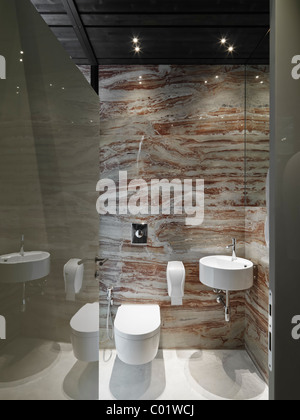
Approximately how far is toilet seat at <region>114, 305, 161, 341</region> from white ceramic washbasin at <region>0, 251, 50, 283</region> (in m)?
0.96

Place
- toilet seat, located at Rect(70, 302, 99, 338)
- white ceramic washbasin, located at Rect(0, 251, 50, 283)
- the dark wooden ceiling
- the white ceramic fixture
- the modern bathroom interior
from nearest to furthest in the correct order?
white ceramic washbasin, located at Rect(0, 251, 50, 283) → the modern bathroom interior → toilet seat, located at Rect(70, 302, 99, 338) → the dark wooden ceiling → the white ceramic fixture

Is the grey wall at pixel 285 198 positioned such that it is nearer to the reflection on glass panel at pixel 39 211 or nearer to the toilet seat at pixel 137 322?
the reflection on glass panel at pixel 39 211

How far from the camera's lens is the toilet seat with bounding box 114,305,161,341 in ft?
5.32

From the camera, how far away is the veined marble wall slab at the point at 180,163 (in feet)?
7.24

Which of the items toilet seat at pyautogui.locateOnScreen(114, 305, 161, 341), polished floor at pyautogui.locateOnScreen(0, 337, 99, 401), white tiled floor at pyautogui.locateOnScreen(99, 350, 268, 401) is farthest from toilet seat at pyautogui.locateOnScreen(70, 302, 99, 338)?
white tiled floor at pyautogui.locateOnScreen(99, 350, 268, 401)

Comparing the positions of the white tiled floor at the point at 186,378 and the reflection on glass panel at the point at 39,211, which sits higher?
the reflection on glass panel at the point at 39,211

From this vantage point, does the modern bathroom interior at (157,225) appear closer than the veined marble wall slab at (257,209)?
Yes

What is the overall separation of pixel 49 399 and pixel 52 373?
89 millimetres

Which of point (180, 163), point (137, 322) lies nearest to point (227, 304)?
point (137, 322)

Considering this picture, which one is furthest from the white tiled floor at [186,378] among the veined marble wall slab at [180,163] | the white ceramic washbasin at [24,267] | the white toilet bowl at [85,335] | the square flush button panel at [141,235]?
the white ceramic washbasin at [24,267]

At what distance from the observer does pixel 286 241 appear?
807 millimetres

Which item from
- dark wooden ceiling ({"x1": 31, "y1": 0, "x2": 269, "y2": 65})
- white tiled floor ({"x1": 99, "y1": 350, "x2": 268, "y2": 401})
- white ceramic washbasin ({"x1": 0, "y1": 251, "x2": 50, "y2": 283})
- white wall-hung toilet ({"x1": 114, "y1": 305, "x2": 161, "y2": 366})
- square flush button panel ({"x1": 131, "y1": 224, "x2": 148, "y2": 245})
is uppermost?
dark wooden ceiling ({"x1": 31, "y1": 0, "x2": 269, "y2": 65})

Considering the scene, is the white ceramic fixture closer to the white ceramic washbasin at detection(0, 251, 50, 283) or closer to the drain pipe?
the drain pipe

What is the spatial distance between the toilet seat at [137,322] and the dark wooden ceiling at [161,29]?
215 centimetres
